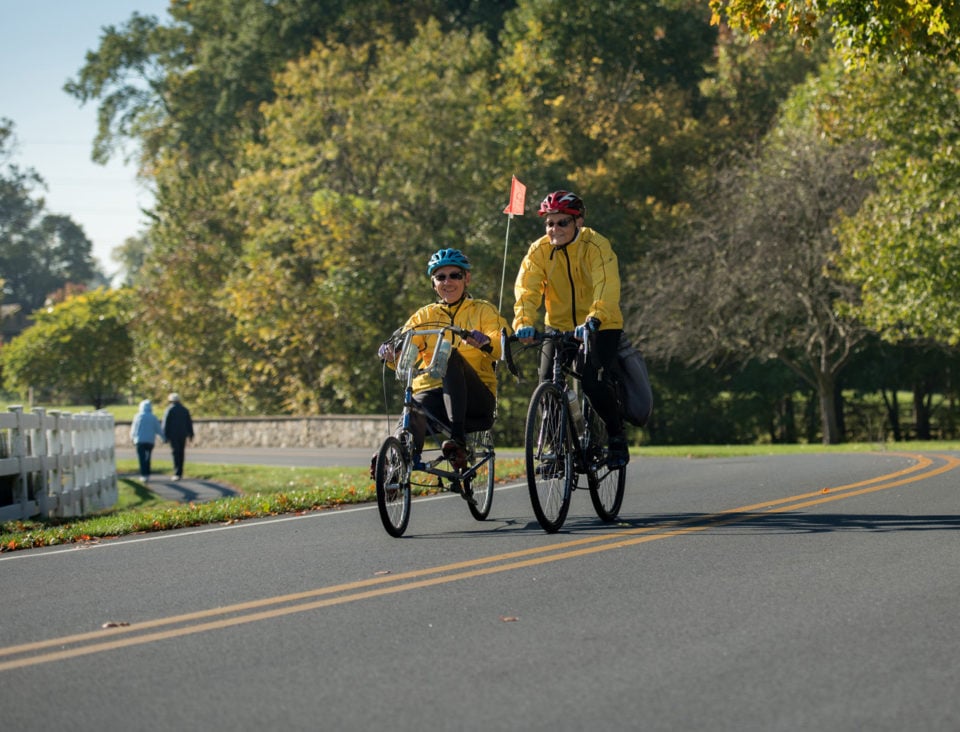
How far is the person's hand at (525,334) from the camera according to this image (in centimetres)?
855

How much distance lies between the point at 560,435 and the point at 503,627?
296 cm

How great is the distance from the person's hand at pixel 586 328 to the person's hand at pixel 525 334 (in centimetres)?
36

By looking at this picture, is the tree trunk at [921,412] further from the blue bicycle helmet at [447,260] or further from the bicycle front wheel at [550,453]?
the bicycle front wheel at [550,453]

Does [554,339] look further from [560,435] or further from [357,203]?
[357,203]

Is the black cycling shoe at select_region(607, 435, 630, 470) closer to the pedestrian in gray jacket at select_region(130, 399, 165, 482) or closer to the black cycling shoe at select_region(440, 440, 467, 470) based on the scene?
the black cycling shoe at select_region(440, 440, 467, 470)

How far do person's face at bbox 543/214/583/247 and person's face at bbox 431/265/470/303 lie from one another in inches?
29.9

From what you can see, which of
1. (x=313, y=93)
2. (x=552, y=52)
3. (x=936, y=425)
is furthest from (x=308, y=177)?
(x=936, y=425)

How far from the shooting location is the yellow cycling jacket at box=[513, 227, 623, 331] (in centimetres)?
923

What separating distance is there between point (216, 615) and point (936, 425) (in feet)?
146

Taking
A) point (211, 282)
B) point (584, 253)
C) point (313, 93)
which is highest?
point (313, 93)

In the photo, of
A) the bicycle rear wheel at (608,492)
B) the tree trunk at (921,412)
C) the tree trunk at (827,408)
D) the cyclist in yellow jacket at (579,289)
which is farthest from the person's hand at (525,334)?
the tree trunk at (921,412)

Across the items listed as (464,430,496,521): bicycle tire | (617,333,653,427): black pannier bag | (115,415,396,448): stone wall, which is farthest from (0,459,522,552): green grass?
(115,415,396,448): stone wall

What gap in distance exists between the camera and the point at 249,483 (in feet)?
76.3

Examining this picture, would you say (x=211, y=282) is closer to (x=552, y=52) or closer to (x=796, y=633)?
(x=552, y=52)
